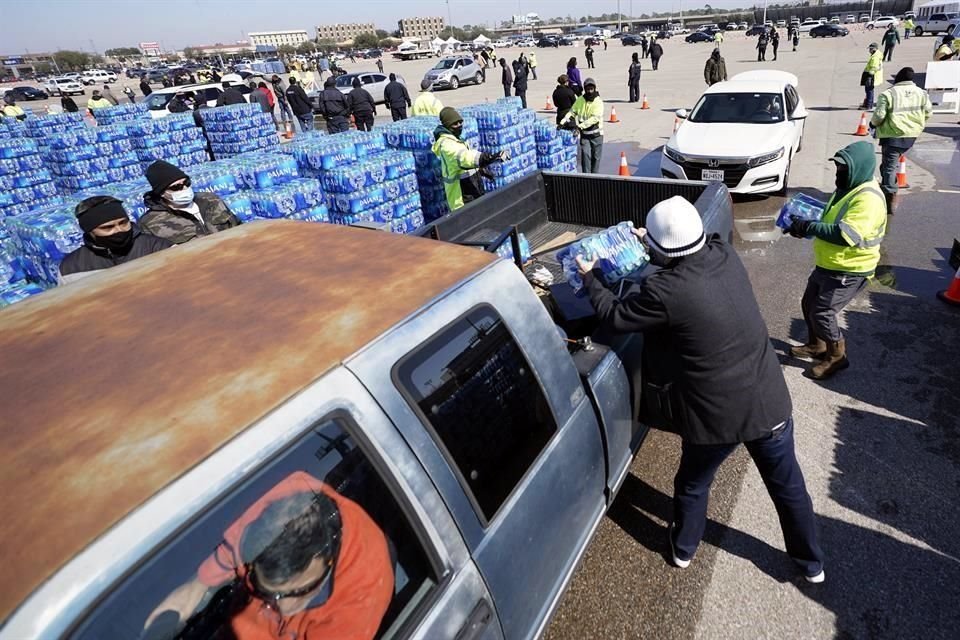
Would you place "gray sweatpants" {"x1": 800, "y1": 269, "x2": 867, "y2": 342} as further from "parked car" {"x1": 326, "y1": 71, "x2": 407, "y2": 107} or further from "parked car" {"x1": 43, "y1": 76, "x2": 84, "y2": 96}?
"parked car" {"x1": 43, "y1": 76, "x2": 84, "y2": 96}

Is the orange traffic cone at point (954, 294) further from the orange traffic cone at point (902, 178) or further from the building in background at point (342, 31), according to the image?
the building in background at point (342, 31)

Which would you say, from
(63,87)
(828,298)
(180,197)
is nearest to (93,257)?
(180,197)

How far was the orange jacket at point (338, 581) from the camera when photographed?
127cm

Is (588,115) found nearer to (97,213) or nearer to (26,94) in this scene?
(97,213)

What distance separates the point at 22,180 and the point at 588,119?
32.2 feet

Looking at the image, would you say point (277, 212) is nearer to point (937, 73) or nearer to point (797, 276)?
point (797, 276)

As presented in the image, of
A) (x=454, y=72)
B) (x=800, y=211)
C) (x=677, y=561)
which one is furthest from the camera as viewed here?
(x=454, y=72)

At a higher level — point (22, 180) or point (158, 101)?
point (158, 101)

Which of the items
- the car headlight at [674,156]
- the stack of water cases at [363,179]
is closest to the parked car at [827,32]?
the car headlight at [674,156]

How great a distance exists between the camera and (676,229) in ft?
7.57

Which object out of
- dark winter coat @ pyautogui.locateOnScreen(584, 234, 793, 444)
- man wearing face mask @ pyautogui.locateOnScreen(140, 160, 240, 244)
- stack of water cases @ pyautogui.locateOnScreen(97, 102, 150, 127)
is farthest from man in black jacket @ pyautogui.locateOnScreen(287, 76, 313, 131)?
dark winter coat @ pyautogui.locateOnScreen(584, 234, 793, 444)

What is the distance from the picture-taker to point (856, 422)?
12.6 feet

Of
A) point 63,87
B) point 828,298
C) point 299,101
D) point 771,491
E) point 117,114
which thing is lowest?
point 771,491

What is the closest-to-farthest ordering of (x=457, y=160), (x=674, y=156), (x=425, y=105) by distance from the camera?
(x=457, y=160), (x=674, y=156), (x=425, y=105)
